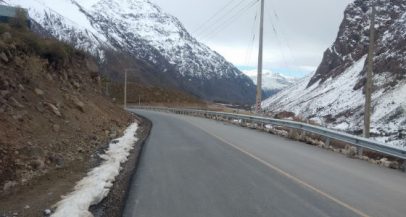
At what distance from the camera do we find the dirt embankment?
9.91 meters

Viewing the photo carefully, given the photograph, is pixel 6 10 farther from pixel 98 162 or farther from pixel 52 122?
pixel 98 162

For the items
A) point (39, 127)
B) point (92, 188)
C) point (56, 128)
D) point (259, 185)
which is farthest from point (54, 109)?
point (259, 185)

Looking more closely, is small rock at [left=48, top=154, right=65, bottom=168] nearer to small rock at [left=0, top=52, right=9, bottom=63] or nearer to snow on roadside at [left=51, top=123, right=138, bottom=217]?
snow on roadside at [left=51, top=123, right=138, bottom=217]

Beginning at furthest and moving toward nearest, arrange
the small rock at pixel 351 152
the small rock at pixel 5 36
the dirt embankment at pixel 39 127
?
1. the small rock at pixel 351 152
2. the small rock at pixel 5 36
3. the dirt embankment at pixel 39 127

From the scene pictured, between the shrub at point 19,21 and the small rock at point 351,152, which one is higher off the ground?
the shrub at point 19,21

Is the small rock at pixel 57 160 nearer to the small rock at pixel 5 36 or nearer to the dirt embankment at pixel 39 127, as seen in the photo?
the dirt embankment at pixel 39 127

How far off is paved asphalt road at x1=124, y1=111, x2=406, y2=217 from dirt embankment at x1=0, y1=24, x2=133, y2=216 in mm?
1664

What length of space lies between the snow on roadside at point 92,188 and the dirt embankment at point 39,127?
0.27 m

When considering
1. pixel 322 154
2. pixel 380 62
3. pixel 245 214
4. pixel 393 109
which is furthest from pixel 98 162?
pixel 380 62

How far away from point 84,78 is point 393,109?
113416 millimetres

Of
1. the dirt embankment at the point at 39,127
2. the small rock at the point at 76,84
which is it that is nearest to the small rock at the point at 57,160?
the dirt embankment at the point at 39,127

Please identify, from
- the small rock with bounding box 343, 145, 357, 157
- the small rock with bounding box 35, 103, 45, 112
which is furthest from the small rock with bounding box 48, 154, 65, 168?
the small rock with bounding box 343, 145, 357, 157

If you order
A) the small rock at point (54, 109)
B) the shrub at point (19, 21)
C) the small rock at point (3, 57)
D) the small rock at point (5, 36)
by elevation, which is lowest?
the small rock at point (54, 109)

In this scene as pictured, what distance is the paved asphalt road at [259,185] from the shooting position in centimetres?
870
